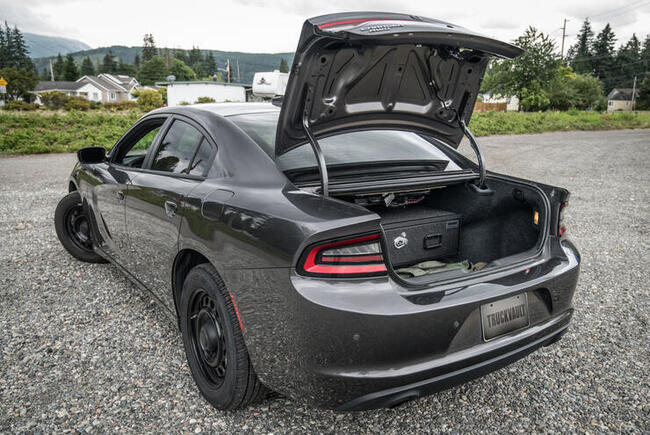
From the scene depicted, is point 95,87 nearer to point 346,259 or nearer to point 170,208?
point 170,208

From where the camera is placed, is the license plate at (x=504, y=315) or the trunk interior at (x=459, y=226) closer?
→ the license plate at (x=504, y=315)

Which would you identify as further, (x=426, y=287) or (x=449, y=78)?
(x=449, y=78)

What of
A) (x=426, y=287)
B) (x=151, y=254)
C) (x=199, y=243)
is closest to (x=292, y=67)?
(x=199, y=243)

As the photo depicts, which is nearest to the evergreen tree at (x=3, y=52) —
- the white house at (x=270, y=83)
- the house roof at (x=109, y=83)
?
the house roof at (x=109, y=83)

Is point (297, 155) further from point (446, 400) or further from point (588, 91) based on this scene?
point (588, 91)

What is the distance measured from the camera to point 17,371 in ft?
8.86

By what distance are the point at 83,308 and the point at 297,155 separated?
2.24 metres

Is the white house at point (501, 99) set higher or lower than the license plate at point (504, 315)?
higher

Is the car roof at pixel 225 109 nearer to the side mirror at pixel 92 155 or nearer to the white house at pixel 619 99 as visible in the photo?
the side mirror at pixel 92 155

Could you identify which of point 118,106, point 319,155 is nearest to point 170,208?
point 319,155

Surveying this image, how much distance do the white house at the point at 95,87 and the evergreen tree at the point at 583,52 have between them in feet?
306

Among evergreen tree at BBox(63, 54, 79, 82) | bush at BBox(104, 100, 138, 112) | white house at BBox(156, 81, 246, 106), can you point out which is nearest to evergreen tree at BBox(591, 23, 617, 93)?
white house at BBox(156, 81, 246, 106)

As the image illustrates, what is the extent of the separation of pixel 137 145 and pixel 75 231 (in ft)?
4.82

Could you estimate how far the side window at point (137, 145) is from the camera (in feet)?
11.2
